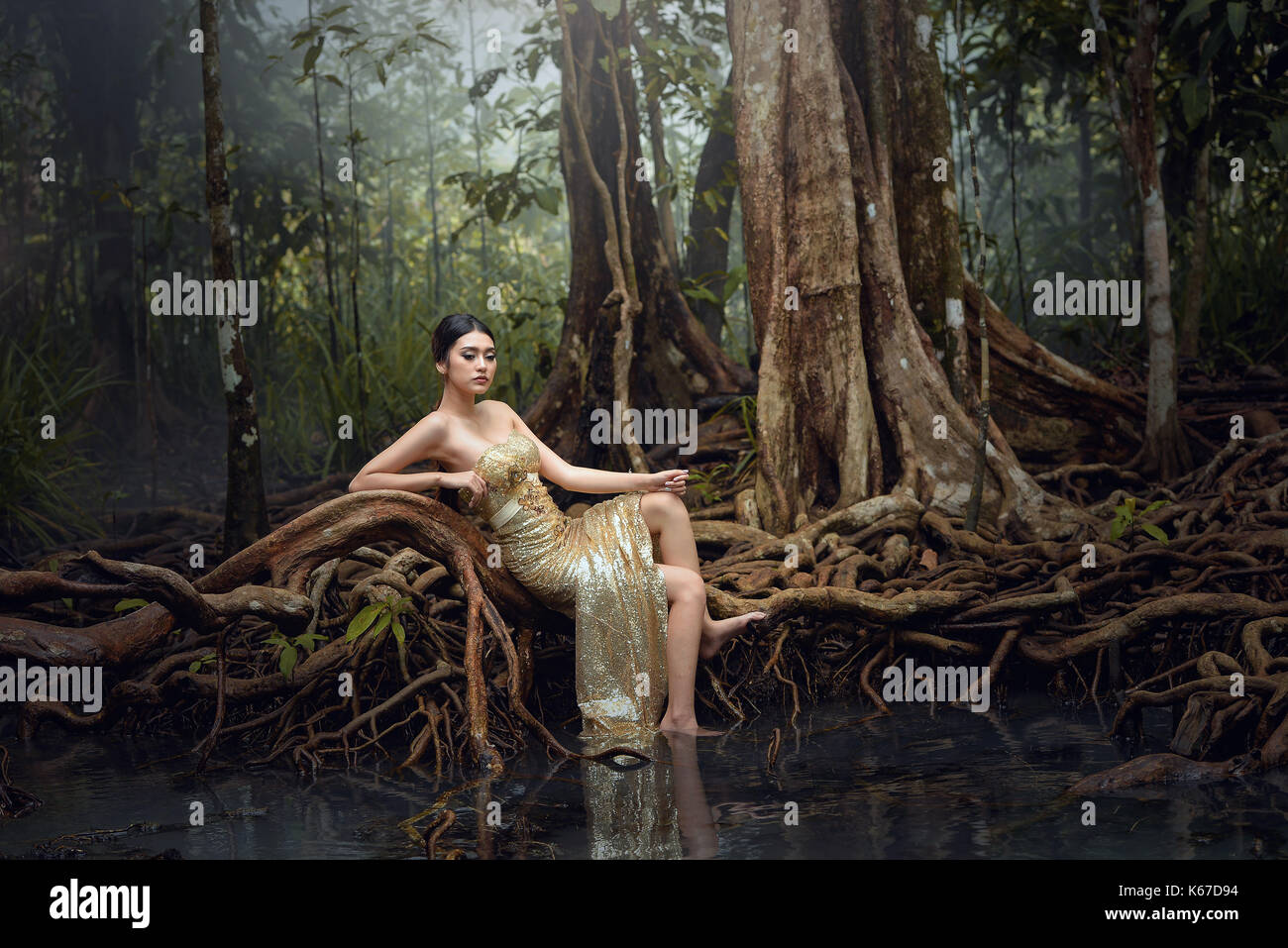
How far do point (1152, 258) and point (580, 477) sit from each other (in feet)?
11.5

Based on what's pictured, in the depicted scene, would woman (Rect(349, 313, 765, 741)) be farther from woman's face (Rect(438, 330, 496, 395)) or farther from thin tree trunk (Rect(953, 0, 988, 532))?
thin tree trunk (Rect(953, 0, 988, 532))

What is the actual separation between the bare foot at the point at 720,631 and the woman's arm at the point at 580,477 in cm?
58

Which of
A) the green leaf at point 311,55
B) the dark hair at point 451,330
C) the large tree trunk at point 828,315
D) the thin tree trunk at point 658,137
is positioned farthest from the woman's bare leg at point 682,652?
the thin tree trunk at point 658,137

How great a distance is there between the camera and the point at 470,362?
4270 millimetres

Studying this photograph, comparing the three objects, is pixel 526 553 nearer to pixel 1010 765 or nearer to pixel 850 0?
pixel 1010 765

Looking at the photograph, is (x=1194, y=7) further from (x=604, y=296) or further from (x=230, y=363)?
(x=230, y=363)

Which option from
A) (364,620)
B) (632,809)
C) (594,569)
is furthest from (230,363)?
(632,809)

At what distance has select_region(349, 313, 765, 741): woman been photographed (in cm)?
434

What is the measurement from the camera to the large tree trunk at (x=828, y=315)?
5941 millimetres

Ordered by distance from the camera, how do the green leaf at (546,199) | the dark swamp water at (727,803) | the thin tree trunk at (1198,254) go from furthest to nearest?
the thin tree trunk at (1198,254)
the green leaf at (546,199)
the dark swamp water at (727,803)

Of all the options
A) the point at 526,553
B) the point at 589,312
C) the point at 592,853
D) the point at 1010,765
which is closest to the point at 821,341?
the point at 589,312

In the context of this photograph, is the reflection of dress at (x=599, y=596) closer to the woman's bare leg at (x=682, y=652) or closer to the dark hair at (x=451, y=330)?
the woman's bare leg at (x=682, y=652)

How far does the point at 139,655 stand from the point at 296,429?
16.1 ft

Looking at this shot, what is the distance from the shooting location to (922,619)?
192 inches
